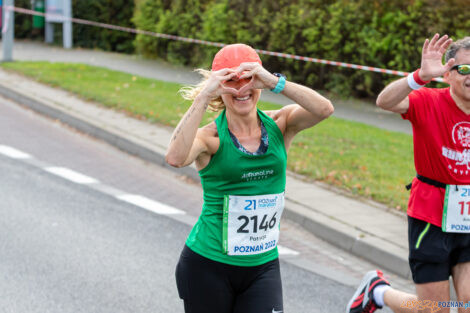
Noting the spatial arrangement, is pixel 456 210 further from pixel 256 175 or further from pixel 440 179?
pixel 256 175

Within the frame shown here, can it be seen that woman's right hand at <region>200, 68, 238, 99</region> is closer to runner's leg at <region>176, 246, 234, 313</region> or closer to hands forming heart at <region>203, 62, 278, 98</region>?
hands forming heart at <region>203, 62, 278, 98</region>

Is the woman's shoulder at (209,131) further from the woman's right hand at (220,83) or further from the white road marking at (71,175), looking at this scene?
the white road marking at (71,175)

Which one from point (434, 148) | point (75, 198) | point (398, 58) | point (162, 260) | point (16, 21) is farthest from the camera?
point (16, 21)

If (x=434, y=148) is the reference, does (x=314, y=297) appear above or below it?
below

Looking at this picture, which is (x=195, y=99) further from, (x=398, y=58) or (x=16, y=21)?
(x=16, y=21)

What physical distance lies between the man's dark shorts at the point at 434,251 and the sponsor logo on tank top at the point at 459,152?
0.38 metres

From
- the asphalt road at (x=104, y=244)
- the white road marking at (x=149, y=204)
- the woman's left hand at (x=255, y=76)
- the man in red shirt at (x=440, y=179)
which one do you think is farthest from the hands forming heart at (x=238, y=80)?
the white road marking at (x=149, y=204)

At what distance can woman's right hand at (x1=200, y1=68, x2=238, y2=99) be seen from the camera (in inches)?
151

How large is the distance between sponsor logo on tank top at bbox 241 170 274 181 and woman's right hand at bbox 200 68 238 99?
420 mm

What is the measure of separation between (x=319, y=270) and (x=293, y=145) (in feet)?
14.4

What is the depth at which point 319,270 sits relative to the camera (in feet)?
23.0

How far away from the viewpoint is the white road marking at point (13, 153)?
10.5m

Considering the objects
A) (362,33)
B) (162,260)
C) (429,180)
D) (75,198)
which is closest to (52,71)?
(362,33)

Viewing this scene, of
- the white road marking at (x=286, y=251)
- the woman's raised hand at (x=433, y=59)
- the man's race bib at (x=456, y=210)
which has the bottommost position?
the white road marking at (x=286, y=251)
